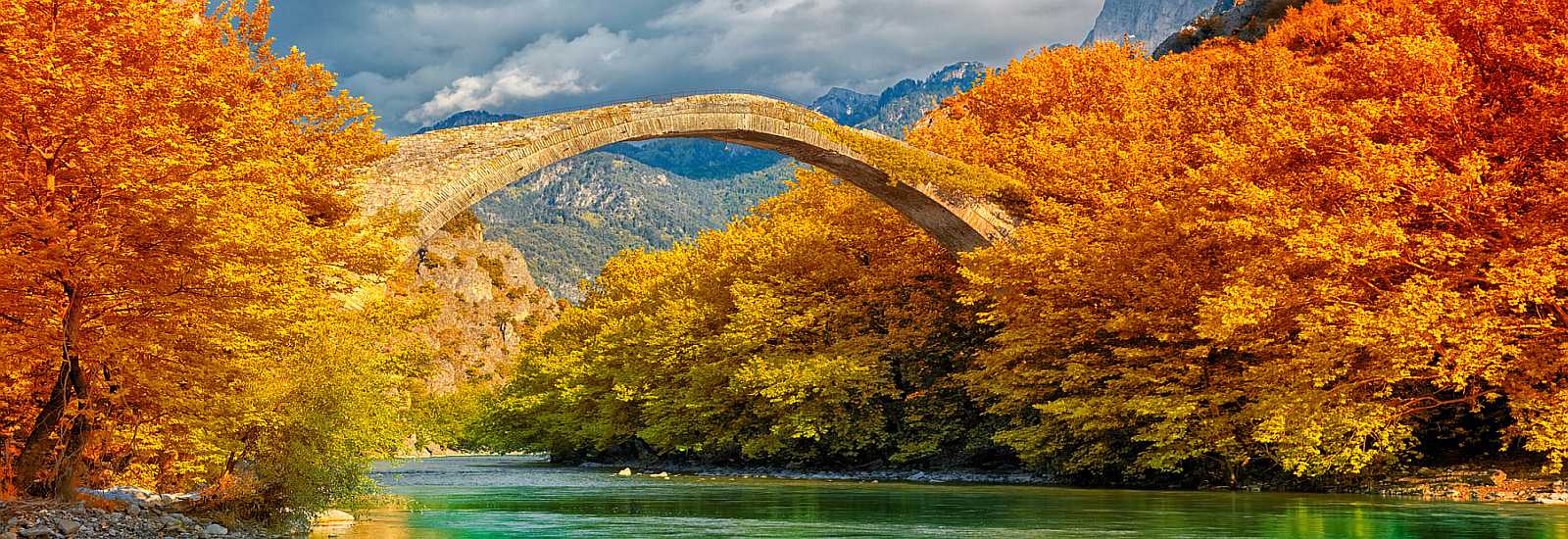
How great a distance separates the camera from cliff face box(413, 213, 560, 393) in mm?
112688

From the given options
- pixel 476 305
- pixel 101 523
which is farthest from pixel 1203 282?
pixel 476 305

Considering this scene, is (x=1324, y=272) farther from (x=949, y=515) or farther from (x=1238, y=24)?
(x=1238, y=24)

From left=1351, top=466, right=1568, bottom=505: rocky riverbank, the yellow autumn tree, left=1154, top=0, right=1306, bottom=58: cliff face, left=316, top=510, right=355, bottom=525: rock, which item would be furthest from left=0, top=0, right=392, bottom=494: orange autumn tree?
left=1154, top=0, right=1306, bottom=58: cliff face

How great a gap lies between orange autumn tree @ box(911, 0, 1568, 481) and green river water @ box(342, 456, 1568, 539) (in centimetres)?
147

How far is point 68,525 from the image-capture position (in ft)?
40.9

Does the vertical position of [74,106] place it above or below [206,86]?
below

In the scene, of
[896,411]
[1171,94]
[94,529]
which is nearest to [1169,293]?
[1171,94]

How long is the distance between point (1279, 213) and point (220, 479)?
632 inches

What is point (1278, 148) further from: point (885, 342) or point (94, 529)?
point (94, 529)

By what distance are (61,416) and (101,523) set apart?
1289 mm

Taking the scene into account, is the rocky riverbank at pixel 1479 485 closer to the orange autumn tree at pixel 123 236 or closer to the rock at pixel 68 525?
the orange autumn tree at pixel 123 236

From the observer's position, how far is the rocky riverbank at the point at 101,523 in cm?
1219

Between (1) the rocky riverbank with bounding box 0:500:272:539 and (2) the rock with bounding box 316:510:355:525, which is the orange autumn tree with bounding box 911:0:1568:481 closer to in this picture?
(2) the rock with bounding box 316:510:355:525

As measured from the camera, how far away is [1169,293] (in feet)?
78.5
